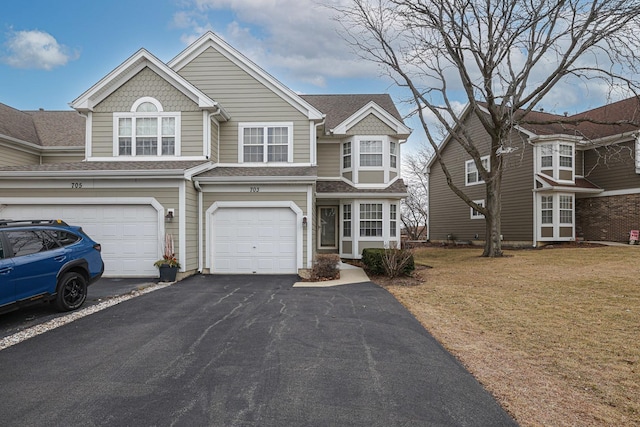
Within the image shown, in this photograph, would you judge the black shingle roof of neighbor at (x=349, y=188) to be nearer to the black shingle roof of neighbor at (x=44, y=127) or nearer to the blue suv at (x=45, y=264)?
the blue suv at (x=45, y=264)

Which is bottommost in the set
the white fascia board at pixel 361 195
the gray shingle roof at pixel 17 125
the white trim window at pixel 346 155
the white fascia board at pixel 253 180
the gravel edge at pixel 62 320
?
the gravel edge at pixel 62 320

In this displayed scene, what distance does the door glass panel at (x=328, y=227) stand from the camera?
60.1 ft

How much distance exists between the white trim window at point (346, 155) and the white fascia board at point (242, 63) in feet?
10.7

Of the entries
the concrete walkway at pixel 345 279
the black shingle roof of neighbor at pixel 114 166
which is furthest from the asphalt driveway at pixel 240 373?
the black shingle roof of neighbor at pixel 114 166

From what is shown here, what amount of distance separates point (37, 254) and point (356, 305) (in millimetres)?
5986

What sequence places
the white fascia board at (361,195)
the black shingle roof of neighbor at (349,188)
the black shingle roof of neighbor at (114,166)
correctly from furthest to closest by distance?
the black shingle roof of neighbor at (349,188)
the white fascia board at (361,195)
the black shingle roof of neighbor at (114,166)

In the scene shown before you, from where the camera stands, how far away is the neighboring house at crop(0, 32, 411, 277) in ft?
37.9

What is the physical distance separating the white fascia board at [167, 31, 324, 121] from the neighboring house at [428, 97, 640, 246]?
1093 centimetres

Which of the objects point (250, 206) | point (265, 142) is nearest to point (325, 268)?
point (250, 206)

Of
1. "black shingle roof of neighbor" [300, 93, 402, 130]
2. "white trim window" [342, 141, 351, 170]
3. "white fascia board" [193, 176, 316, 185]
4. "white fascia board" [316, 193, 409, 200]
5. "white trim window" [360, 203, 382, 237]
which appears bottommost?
"white trim window" [360, 203, 382, 237]

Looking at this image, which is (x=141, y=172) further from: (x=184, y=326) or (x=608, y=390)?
(x=608, y=390)

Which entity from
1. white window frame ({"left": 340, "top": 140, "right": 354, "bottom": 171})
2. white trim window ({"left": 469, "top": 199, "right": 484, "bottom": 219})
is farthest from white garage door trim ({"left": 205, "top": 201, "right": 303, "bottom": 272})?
white trim window ({"left": 469, "top": 199, "right": 484, "bottom": 219})

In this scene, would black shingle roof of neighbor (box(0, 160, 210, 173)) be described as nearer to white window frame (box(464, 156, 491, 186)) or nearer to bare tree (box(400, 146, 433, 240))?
white window frame (box(464, 156, 491, 186))

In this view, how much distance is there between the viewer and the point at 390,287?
10.5m
